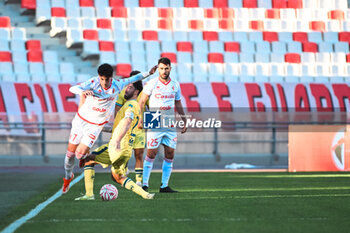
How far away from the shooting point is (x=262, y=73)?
23.8m

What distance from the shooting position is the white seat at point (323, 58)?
2462 cm

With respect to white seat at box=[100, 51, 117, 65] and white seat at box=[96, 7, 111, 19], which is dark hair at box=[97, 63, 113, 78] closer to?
white seat at box=[100, 51, 117, 65]

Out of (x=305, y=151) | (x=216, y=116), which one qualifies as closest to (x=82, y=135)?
(x=305, y=151)

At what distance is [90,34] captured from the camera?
2334 centimetres

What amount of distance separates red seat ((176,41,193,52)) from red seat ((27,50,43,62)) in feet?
14.8

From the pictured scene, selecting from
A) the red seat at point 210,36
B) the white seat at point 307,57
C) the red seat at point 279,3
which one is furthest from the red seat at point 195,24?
the white seat at point 307,57

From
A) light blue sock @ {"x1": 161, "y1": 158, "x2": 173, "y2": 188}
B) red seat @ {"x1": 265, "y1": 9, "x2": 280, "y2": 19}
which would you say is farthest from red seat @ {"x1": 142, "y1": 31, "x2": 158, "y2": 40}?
light blue sock @ {"x1": 161, "y1": 158, "x2": 173, "y2": 188}

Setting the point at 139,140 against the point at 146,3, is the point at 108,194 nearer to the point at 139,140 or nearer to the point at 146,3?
the point at 139,140

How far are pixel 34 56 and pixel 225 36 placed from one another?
261 inches

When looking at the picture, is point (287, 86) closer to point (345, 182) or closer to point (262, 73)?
point (262, 73)

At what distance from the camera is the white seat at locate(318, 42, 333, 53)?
2497cm

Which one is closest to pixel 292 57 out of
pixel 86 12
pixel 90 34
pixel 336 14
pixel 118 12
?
pixel 336 14

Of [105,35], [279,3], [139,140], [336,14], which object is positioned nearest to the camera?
[139,140]

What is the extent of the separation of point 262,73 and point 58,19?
22.9ft
